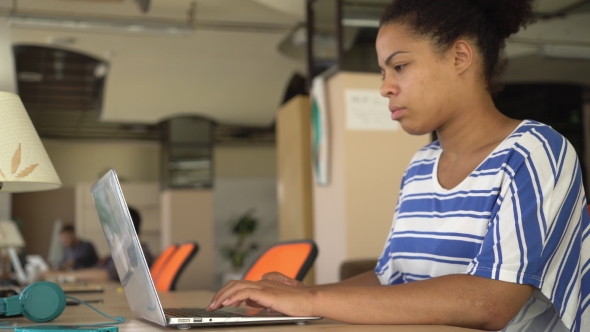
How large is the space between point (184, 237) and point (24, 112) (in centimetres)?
1031

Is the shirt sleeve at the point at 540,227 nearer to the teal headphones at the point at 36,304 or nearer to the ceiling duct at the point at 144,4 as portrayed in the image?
the teal headphones at the point at 36,304

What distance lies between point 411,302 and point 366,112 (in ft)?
12.9

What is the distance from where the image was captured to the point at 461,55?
1.56 meters

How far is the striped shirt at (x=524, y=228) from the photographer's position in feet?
4.23

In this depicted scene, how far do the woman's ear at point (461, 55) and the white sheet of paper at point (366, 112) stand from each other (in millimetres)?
3498

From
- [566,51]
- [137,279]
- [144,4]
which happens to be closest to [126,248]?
[137,279]

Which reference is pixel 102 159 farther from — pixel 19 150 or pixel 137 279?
pixel 137 279

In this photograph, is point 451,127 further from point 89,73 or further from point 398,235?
point 89,73

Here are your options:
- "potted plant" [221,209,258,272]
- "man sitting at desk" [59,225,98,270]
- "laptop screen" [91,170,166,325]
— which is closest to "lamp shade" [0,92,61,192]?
"laptop screen" [91,170,166,325]

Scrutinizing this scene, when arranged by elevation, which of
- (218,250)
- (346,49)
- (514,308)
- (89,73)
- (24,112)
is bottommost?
(218,250)

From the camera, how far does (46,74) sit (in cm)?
1040

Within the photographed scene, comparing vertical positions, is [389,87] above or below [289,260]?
above

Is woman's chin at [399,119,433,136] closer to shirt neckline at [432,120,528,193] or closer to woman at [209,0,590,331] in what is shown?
woman at [209,0,590,331]

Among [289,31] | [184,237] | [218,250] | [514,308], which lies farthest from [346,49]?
[218,250]
